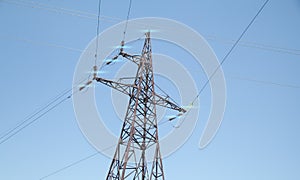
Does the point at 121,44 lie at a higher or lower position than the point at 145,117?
higher

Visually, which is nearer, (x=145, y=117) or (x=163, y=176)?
(x=163, y=176)

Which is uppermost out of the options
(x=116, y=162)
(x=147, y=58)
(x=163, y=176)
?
(x=147, y=58)

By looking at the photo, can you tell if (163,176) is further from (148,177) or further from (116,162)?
(116,162)

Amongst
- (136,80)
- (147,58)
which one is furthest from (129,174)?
(147,58)

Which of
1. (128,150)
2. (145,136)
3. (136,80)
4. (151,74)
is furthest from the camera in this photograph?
(151,74)

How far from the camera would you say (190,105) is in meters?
12.7

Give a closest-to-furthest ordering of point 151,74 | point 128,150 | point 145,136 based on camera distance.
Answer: point 128,150, point 145,136, point 151,74

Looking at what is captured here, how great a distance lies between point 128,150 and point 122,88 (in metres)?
2.78

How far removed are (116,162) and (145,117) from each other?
2.34 m

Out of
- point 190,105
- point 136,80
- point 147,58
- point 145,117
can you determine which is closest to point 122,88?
point 136,80

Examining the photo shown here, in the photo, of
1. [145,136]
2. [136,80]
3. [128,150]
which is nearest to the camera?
[128,150]

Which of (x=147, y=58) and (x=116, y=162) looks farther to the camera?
(x=147, y=58)

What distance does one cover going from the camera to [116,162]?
10398 millimetres

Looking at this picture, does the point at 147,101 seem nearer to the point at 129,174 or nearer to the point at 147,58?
the point at 147,58
